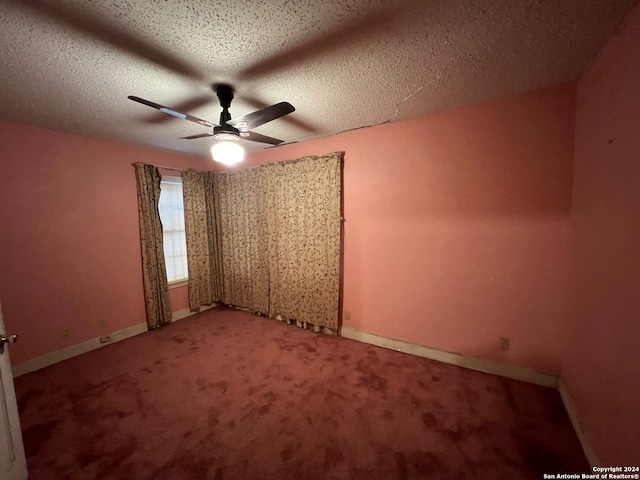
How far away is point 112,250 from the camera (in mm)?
2822

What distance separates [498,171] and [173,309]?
163 inches

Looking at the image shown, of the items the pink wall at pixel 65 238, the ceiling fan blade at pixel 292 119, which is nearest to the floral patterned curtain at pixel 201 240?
the pink wall at pixel 65 238

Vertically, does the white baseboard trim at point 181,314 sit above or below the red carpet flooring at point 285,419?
above

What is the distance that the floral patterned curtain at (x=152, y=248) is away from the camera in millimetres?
2998

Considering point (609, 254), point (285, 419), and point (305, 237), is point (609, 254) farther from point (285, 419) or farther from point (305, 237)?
point (305, 237)

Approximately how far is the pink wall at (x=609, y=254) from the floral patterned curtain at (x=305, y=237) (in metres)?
1.91

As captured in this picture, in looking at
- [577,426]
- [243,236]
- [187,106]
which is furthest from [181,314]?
[577,426]

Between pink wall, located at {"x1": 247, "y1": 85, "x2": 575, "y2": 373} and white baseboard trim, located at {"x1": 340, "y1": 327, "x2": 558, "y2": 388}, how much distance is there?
0.06 metres

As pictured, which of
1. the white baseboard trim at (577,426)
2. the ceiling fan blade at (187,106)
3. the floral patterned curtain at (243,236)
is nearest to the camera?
the white baseboard trim at (577,426)

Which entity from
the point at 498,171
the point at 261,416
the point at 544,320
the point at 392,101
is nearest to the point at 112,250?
the point at 261,416

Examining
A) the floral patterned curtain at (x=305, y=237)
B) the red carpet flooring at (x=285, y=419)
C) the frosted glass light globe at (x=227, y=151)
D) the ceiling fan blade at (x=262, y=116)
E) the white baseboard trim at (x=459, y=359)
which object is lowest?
the red carpet flooring at (x=285, y=419)

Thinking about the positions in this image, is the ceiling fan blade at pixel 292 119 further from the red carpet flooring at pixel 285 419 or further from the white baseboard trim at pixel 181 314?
the white baseboard trim at pixel 181 314

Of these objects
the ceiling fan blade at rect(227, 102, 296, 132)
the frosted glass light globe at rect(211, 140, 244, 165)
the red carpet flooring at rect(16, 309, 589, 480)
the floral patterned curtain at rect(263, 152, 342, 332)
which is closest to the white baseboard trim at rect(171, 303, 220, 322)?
the red carpet flooring at rect(16, 309, 589, 480)

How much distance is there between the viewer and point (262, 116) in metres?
1.49
